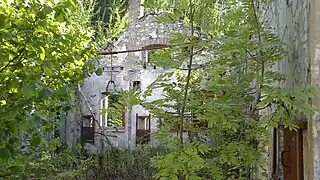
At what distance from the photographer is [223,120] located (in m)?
1.80

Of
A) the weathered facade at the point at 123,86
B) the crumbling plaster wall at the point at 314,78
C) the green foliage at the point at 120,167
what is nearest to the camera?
the crumbling plaster wall at the point at 314,78

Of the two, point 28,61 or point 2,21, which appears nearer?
point 2,21

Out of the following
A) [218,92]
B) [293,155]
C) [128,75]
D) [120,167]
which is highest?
[128,75]

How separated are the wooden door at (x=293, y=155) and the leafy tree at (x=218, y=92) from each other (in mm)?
125

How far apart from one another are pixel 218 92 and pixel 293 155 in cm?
52

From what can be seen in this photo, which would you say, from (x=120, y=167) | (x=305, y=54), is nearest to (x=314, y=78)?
(x=305, y=54)

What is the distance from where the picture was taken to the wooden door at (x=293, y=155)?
1.97m

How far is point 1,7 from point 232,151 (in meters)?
1.42

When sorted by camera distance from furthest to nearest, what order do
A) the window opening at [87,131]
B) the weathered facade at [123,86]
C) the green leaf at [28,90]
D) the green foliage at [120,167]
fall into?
the window opening at [87,131]
the weathered facade at [123,86]
the green foliage at [120,167]
the green leaf at [28,90]

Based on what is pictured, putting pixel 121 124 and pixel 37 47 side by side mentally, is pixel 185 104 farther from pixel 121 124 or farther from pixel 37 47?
pixel 121 124

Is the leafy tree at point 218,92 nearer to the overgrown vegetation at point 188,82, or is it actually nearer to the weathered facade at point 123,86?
the overgrown vegetation at point 188,82

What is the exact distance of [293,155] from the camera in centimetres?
209

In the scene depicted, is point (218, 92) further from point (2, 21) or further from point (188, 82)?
point (2, 21)

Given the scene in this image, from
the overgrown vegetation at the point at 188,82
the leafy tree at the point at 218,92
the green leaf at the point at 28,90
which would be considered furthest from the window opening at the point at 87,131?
the green leaf at the point at 28,90
